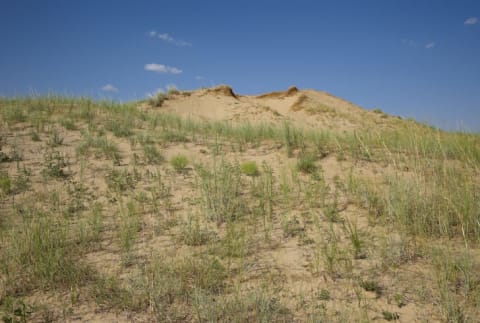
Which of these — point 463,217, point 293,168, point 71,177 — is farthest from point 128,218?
point 463,217

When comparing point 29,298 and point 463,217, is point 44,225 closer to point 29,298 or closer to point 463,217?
point 29,298

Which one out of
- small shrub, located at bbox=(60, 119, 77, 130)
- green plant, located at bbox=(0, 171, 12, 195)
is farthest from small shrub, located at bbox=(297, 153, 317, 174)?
small shrub, located at bbox=(60, 119, 77, 130)

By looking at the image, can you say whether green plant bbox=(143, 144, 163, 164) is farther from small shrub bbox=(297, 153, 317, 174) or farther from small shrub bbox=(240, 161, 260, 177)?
small shrub bbox=(297, 153, 317, 174)

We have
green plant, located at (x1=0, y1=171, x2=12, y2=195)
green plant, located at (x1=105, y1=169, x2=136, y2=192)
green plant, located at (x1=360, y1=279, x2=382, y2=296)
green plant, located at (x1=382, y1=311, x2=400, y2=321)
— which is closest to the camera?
green plant, located at (x1=382, y1=311, x2=400, y2=321)

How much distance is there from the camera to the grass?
2596mm

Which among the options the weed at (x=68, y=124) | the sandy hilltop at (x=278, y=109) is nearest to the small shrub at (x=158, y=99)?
the sandy hilltop at (x=278, y=109)

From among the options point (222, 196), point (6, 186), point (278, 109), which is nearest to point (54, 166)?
point (6, 186)

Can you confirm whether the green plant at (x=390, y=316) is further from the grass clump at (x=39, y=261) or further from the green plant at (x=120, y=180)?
the green plant at (x=120, y=180)

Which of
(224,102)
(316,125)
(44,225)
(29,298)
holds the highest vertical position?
(224,102)

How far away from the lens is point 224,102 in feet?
55.3

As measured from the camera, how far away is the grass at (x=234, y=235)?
8.52ft

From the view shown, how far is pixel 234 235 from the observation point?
3584 millimetres

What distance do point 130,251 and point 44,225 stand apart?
3.31 feet

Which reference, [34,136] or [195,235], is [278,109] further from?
[195,235]
